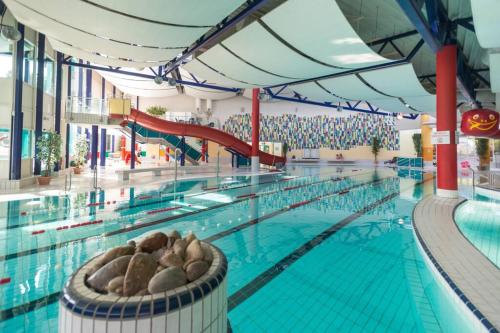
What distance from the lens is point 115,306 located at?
1257 mm

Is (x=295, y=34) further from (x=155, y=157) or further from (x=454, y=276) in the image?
(x=155, y=157)

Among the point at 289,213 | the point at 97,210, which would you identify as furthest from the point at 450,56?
the point at 97,210

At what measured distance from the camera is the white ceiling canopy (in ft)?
17.7

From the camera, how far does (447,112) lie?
7.27 metres

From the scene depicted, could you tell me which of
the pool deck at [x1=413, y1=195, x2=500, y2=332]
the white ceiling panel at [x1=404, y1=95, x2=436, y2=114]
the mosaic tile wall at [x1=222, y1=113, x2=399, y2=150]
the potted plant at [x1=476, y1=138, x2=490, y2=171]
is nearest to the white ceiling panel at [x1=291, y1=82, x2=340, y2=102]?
the white ceiling panel at [x1=404, y1=95, x2=436, y2=114]

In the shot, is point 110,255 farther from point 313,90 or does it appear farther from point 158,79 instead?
point 313,90

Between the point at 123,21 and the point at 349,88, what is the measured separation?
27.8 ft

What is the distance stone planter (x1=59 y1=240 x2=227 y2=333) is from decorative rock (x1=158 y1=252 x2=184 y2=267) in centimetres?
19

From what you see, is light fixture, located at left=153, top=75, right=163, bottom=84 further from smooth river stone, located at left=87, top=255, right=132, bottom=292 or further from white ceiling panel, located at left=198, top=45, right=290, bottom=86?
smooth river stone, located at left=87, top=255, right=132, bottom=292

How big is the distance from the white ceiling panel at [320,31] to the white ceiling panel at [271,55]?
0.38m

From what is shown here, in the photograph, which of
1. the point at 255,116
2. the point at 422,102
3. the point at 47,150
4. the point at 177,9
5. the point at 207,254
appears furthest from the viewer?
the point at 255,116

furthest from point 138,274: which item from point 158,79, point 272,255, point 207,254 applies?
point 158,79

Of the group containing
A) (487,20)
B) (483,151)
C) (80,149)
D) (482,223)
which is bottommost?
(482,223)

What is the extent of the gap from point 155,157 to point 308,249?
25930 millimetres
